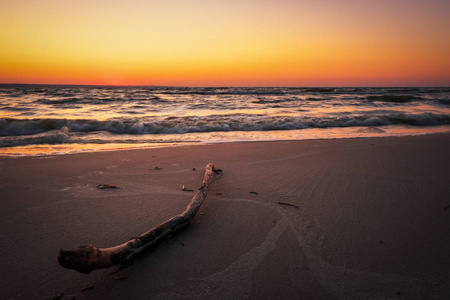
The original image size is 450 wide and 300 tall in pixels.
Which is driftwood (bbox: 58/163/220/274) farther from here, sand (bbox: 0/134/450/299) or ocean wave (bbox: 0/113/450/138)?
ocean wave (bbox: 0/113/450/138)

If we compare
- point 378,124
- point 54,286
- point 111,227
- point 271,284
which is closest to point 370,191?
point 271,284

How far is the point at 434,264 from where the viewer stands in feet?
5.83

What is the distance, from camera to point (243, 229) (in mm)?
2242

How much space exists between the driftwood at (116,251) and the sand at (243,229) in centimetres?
11

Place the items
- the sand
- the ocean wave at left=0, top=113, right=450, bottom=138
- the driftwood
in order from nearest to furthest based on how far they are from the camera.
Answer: the driftwood < the sand < the ocean wave at left=0, top=113, right=450, bottom=138

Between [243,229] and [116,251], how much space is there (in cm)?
111

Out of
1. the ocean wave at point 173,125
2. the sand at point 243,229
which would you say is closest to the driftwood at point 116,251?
the sand at point 243,229

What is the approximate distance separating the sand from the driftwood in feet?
0.38

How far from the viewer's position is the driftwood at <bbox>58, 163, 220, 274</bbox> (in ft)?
4.35

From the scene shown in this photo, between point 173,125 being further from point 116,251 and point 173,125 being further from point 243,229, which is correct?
point 116,251

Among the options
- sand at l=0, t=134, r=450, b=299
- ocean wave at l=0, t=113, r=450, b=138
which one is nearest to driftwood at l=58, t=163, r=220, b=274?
sand at l=0, t=134, r=450, b=299

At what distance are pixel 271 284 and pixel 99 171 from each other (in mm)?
3246

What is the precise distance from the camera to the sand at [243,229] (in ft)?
5.21

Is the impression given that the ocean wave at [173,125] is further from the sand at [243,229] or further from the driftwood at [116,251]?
the driftwood at [116,251]
